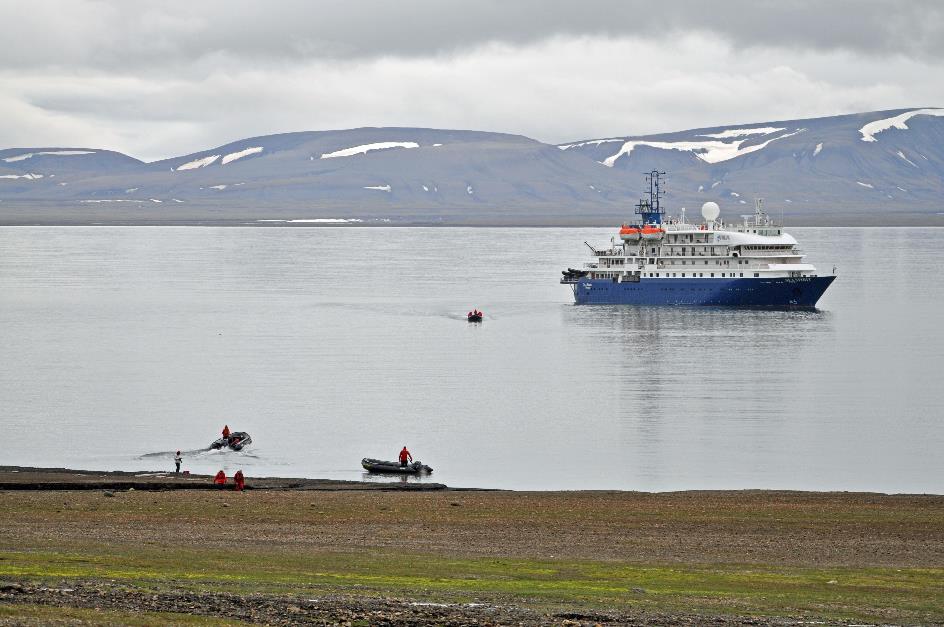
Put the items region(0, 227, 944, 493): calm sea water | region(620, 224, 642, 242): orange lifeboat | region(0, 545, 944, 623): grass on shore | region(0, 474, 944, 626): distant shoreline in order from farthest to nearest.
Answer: region(620, 224, 642, 242): orange lifeboat, region(0, 227, 944, 493): calm sea water, region(0, 545, 944, 623): grass on shore, region(0, 474, 944, 626): distant shoreline

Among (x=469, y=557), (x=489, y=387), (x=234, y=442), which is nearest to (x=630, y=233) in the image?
(x=489, y=387)

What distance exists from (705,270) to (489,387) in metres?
44.6

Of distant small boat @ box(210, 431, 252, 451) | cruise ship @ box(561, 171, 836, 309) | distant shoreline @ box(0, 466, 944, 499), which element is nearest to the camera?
distant shoreline @ box(0, 466, 944, 499)

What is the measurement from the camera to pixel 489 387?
5872 cm

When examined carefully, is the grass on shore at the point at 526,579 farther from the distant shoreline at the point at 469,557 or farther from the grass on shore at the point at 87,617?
the grass on shore at the point at 87,617

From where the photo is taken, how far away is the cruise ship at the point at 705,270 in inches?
3844

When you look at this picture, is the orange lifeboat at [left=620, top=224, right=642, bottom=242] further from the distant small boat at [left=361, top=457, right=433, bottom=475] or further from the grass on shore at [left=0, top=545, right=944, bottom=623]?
the grass on shore at [left=0, top=545, right=944, bottom=623]

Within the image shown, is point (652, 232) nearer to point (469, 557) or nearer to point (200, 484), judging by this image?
point (200, 484)

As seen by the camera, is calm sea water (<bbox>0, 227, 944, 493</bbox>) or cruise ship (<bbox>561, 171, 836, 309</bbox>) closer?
calm sea water (<bbox>0, 227, 944, 493</bbox>)

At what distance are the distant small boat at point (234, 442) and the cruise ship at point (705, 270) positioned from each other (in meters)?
60.0

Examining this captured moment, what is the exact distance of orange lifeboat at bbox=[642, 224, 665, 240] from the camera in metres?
100

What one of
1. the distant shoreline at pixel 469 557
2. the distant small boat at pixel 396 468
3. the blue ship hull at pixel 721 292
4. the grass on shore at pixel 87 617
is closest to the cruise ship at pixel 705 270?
the blue ship hull at pixel 721 292

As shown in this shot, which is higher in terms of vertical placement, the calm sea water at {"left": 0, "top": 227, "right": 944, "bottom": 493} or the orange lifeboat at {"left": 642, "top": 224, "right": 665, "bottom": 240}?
the orange lifeboat at {"left": 642, "top": 224, "right": 665, "bottom": 240}

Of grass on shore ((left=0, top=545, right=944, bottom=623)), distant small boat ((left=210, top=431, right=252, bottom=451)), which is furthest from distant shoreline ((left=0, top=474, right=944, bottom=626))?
distant small boat ((left=210, top=431, right=252, bottom=451))
